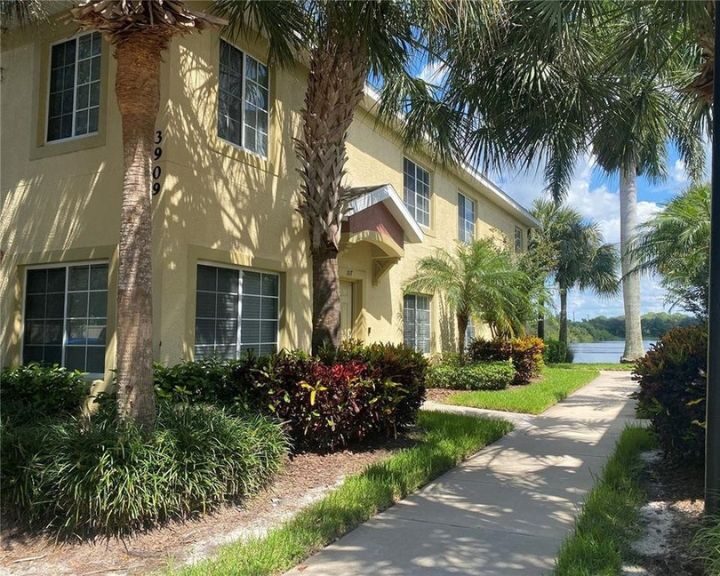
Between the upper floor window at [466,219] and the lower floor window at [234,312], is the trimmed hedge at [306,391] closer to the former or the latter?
the lower floor window at [234,312]

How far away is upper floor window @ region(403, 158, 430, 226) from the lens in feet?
50.9

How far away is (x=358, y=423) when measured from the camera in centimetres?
742

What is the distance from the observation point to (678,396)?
19.4 ft

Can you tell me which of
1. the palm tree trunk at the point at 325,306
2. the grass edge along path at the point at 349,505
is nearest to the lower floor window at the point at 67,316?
the palm tree trunk at the point at 325,306

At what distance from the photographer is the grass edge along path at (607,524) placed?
4.08m

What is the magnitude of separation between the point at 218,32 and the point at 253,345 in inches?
185

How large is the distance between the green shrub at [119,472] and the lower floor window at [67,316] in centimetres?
277

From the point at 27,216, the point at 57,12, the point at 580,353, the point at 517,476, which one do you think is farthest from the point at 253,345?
the point at 580,353

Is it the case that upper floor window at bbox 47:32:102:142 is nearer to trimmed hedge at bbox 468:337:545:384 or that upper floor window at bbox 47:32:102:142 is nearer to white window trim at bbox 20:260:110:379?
white window trim at bbox 20:260:110:379

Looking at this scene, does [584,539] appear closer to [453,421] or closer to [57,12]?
[453,421]

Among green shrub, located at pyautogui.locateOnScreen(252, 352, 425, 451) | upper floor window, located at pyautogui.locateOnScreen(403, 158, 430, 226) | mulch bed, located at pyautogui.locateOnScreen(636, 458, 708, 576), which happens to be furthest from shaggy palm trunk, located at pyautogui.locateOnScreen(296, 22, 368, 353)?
upper floor window, located at pyautogui.locateOnScreen(403, 158, 430, 226)

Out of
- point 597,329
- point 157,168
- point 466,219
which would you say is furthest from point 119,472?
point 597,329

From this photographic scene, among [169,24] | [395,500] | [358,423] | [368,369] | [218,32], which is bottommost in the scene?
[395,500]

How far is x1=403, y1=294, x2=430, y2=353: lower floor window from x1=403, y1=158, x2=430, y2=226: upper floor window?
2183 millimetres
